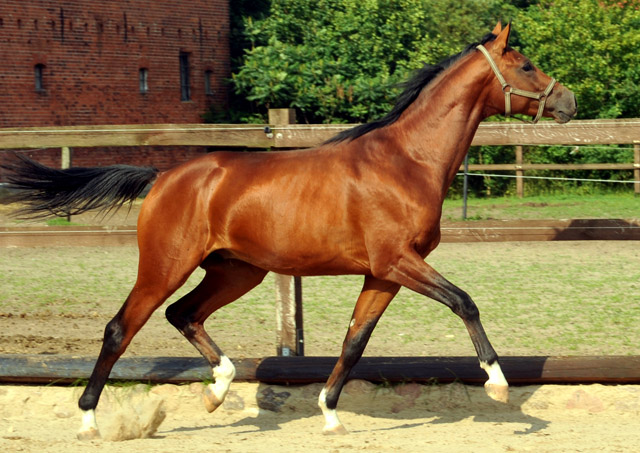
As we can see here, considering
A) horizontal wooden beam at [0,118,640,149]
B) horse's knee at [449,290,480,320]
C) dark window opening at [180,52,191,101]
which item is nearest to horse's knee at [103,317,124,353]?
horizontal wooden beam at [0,118,640,149]

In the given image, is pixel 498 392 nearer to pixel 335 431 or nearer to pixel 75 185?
pixel 335 431

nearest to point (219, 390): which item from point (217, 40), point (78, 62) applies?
point (78, 62)

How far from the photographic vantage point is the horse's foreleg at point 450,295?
500 centimetres

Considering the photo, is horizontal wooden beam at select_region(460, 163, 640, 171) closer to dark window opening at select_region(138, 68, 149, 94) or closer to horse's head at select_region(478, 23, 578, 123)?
dark window opening at select_region(138, 68, 149, 94)

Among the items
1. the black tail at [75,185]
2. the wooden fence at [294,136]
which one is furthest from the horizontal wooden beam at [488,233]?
the black tail at [75,185]

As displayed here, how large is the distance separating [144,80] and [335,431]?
2146 cm

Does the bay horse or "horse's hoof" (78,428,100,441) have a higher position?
the bay horse

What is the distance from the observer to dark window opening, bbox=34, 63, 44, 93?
73.8 feet

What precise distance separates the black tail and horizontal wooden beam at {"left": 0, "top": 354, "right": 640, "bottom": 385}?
101 centimetres

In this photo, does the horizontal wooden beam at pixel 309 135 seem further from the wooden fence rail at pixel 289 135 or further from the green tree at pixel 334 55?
the green tree at pixel 334 55

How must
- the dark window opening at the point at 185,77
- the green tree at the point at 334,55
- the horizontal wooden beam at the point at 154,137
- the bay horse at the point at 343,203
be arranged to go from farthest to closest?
1. the dark window opening at the point at 185,77
2. the green tree at the point at 334,55
3. the horizontal wooden beam at the point at 154,137
4. the bay horse at the point at 343,203

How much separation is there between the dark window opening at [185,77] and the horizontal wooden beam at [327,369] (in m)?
21.6

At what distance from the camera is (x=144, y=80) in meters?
25.6

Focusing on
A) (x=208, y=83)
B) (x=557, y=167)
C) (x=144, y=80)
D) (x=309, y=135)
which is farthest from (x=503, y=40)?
(x=208, y=83)
